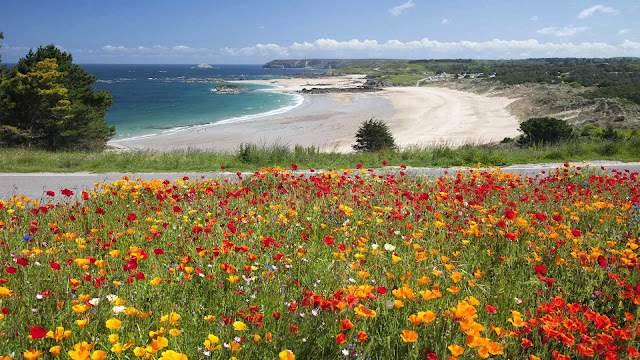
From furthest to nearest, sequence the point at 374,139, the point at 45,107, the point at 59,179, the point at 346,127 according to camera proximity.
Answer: the point at 346,127 → the point at 374,139 → the point at 45,107 → the point at 59,179

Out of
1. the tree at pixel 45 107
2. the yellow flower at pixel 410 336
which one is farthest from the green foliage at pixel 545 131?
the yellow flower at pixel 410 336

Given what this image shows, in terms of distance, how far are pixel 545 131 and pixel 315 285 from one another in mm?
35164

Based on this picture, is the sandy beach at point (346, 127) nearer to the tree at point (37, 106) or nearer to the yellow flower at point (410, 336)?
the tree at point (37, 106)

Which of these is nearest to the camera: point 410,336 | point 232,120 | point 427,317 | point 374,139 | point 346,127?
point 410,336

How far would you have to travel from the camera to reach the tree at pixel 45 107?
Result: 23578 millimetres

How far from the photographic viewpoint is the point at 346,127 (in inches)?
1769

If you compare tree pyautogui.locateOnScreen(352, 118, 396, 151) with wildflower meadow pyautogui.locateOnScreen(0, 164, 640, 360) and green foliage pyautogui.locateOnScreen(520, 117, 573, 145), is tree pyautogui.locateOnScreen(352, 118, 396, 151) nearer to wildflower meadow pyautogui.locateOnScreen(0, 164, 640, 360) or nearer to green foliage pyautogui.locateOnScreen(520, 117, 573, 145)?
green foliage pyautogui.locateOnScreen(520, 117, 573, 145)

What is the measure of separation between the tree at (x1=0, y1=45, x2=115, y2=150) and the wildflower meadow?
22.9m

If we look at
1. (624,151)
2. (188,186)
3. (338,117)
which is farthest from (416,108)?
(188,186)

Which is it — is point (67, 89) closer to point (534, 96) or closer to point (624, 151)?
point (624, 151)

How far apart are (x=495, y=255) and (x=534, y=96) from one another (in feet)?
243

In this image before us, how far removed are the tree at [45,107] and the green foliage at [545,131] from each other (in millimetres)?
31379

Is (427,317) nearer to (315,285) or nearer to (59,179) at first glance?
(315,285)

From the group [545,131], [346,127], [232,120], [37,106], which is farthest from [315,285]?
[232,120]
